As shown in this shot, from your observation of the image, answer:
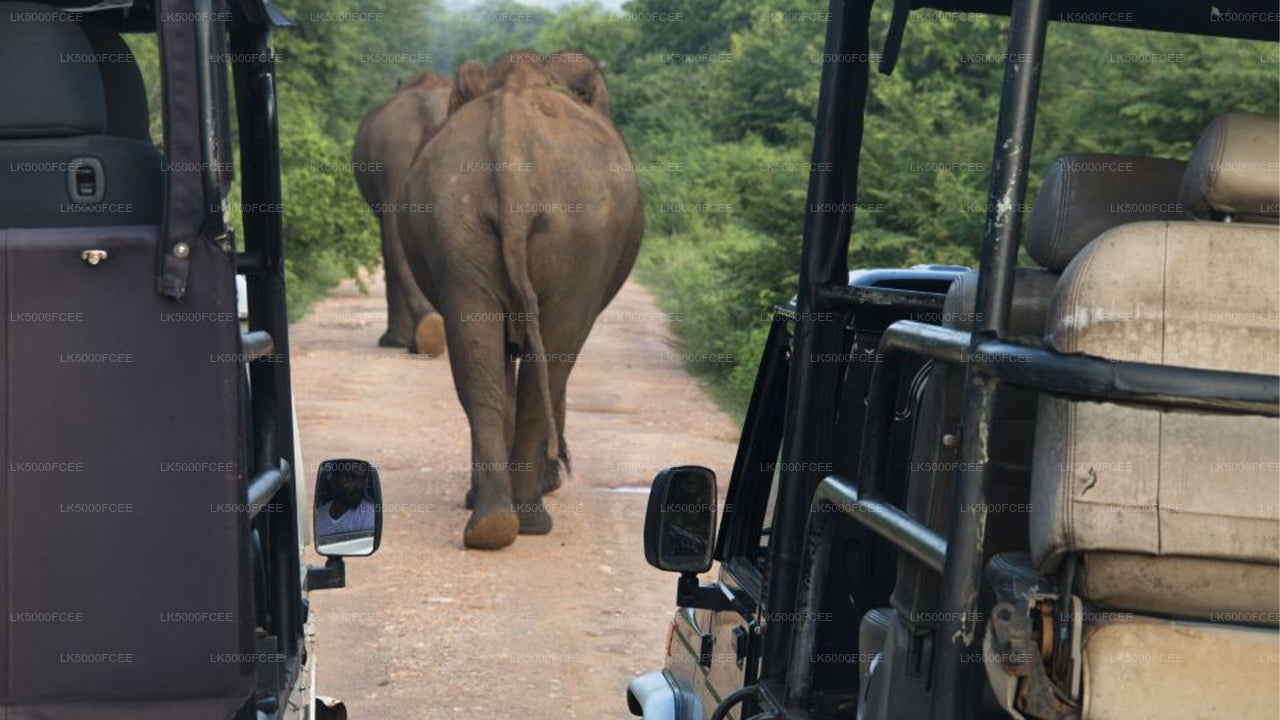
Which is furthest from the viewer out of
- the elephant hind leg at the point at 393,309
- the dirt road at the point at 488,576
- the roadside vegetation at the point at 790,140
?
the elephant hind leg at the point at 393,309

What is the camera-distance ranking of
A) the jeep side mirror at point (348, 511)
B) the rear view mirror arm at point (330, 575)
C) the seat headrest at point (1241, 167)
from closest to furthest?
the seat headrest at point (1241, 167) → the jeep side mirror at point (348, 511) → the rear view mirror arm at point (330, 575)

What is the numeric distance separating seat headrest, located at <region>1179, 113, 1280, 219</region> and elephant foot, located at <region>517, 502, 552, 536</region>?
671 cm

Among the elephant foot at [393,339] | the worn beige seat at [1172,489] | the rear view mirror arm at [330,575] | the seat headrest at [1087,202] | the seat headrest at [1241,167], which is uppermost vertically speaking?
the seat headrest at [1241,167]

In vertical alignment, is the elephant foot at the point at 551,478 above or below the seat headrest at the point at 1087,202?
below

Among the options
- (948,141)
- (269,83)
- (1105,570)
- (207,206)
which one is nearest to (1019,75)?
(1105,570)

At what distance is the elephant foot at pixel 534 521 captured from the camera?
8.83m

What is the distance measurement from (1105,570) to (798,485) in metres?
1.30

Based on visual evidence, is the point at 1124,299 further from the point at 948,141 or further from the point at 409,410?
the point at 948,141

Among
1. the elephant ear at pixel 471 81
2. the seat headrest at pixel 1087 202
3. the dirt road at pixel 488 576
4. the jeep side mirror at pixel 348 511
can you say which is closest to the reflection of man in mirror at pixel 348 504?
the jeep side mirror at pixel 348 511

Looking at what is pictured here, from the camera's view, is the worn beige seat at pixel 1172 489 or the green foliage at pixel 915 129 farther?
the green foliage at pixel 915 129

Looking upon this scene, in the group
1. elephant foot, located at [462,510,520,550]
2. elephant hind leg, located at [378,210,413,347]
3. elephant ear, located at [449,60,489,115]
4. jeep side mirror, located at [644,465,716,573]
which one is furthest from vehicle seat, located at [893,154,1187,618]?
elephant hind leg, located at [378,210,413,347]

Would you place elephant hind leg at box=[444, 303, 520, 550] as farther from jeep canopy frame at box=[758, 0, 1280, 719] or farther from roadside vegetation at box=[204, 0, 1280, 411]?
roadside vegetation at box=[204, 0, 1280, 411]

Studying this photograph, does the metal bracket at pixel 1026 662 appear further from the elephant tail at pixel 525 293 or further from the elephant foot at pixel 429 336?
the elephant foot at pixel 429 336

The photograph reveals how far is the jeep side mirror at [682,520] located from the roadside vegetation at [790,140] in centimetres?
1047
